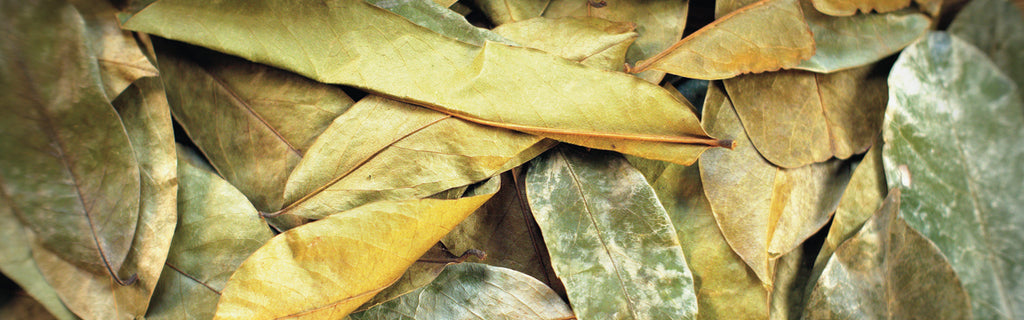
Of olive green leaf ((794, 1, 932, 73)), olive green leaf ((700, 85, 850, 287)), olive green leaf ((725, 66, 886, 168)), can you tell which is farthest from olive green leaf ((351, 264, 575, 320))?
olive green leaf ((794, 1, 932, 73))

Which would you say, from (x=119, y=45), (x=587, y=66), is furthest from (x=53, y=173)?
(x=587, y=66)

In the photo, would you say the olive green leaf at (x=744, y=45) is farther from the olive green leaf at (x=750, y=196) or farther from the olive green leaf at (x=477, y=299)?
the olive green leaf at (x=477, y=299)

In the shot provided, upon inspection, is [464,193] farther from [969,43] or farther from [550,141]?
[969,43]

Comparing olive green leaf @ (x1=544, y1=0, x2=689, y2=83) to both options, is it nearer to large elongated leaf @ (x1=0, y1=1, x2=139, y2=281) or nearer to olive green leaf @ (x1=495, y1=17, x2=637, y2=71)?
olive green leaf @ (x1=495, y1=17, x2=637, y2=71)

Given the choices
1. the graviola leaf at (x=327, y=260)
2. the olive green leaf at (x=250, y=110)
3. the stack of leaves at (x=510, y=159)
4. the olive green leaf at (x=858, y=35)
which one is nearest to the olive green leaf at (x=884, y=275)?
the stack of leaves at (x=510, y=159)

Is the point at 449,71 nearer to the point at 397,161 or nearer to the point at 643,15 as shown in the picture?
the point at 397,161

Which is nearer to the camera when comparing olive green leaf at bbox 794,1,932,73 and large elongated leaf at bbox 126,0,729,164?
large elongated leaf at bbox 126,0,729,164
